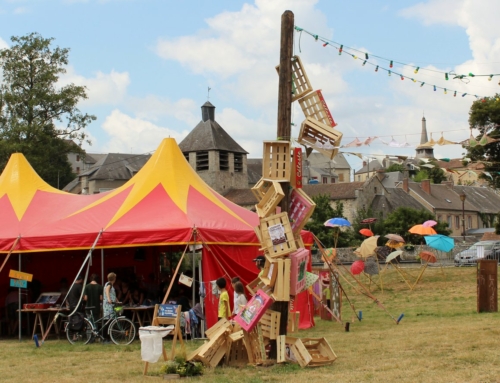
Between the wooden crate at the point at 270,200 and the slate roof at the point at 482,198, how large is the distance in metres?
63.7

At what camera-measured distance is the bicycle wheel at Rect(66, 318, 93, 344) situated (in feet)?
41.7

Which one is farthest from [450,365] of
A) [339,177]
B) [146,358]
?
[339,177]

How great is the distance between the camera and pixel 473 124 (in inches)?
1196

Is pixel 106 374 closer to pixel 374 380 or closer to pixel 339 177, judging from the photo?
pixel 374 380

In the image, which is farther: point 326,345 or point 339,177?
point 339,177

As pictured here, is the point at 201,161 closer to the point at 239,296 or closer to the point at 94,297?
the point at 94,297

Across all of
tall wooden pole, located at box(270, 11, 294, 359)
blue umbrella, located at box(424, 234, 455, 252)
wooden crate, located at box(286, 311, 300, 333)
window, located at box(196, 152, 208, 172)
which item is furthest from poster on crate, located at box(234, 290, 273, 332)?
window, located at box(196, 152, 208, 172)

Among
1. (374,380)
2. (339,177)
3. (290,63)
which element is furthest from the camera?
(339,177)

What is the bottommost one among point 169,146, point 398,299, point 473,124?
point 398,299

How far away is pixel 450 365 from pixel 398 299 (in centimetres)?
1226

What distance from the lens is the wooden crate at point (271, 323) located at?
9266 mm

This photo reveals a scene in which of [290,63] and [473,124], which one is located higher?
[473,124]

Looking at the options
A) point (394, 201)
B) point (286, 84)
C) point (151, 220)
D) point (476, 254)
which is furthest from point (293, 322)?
point (394, 201)

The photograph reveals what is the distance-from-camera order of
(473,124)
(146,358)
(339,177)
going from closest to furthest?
Answer: (146,358), (473,124), (339,177)
